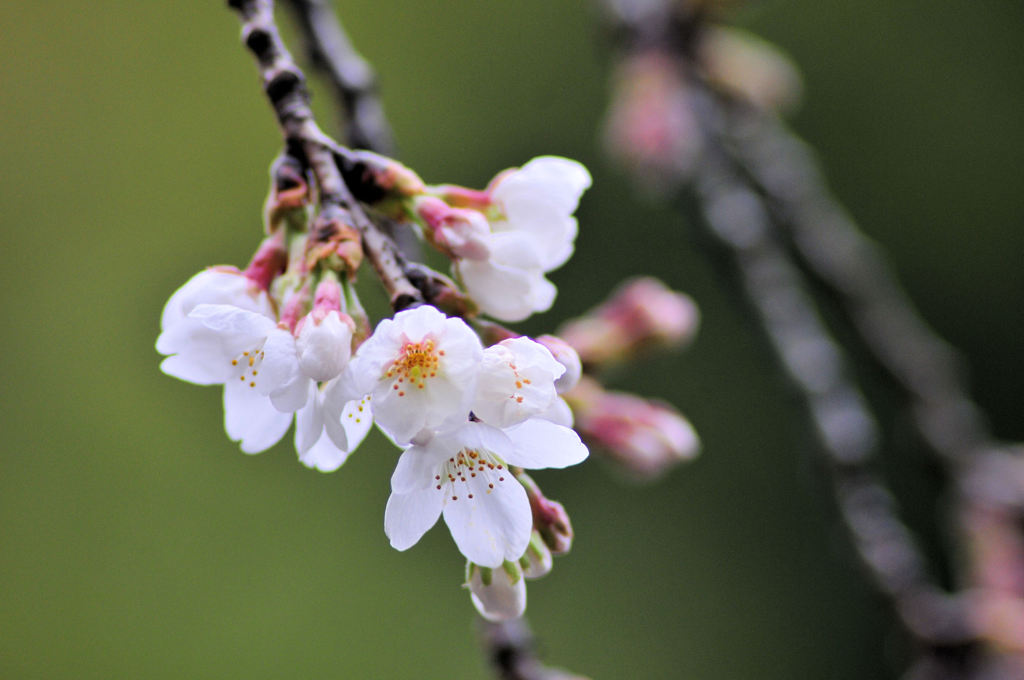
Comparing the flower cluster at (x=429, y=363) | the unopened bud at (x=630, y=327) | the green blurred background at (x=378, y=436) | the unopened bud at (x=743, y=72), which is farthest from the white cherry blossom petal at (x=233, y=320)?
the green blurred background at (x=378, y=436)

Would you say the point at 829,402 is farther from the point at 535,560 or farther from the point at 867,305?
the point at 535,560

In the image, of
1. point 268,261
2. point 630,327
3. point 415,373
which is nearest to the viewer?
point 415,373

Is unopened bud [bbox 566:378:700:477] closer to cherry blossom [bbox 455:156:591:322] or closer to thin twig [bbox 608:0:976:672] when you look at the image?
cherry blossom [bbox 455:156:591:322]

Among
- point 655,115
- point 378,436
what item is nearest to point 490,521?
point 655,115

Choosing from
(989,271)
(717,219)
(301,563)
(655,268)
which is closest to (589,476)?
(655,268)

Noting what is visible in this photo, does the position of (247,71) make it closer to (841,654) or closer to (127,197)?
(127,197)

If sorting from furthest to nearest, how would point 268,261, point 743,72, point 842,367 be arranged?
1. point 743,72
2. point 842,367
3. point 268,261
